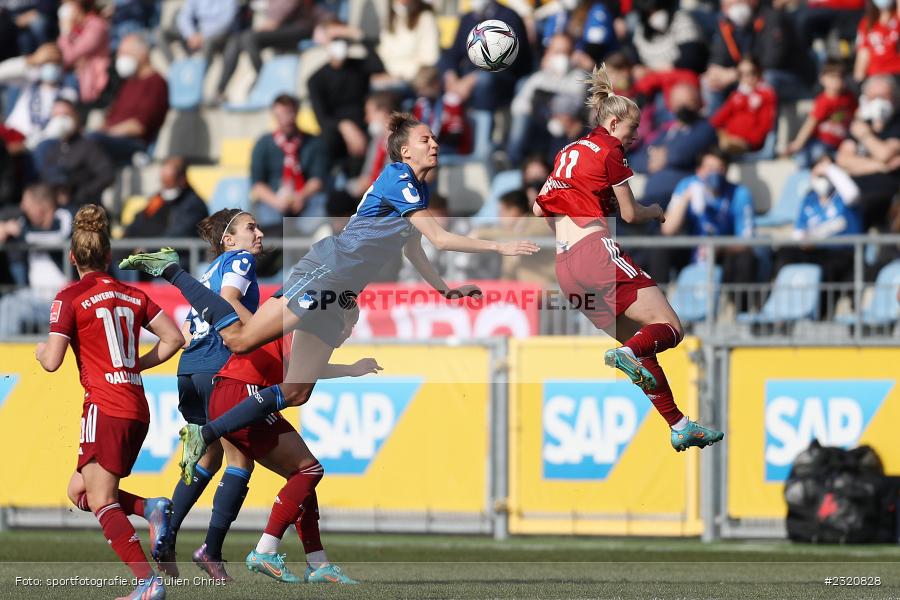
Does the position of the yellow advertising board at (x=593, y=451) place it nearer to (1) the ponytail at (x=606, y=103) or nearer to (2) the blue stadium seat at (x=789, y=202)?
(2) the blue stadium seat at (x=789, y=202)

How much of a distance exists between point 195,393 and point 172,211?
254 inches

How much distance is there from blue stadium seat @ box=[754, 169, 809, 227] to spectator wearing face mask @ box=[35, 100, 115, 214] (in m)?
7.40

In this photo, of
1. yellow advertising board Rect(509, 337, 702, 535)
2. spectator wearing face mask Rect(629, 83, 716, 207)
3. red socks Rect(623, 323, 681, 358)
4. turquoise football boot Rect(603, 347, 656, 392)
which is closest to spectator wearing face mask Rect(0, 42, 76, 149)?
spectator wearing face mask Rect(629, 83, 716, 207)

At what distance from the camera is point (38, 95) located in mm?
19719

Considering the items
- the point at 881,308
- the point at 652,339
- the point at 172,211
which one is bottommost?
the point at 652,339

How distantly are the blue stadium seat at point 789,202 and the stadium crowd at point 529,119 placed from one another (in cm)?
5

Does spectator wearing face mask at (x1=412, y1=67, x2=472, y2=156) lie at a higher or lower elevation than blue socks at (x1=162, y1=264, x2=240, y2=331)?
higher

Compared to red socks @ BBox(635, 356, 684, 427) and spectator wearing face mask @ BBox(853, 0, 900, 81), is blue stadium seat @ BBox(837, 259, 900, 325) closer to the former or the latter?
spectator wearing face mask @ BBox(853, 0, 900, 81)

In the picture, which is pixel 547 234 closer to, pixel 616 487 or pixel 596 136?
pixel 616 487

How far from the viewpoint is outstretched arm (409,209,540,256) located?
847 cm

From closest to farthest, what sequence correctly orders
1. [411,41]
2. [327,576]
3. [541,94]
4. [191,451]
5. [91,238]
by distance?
[91,238] → [191,451] → [327,576] → [541,94] → [411,41]

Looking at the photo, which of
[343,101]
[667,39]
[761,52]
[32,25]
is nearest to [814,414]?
[761,52]

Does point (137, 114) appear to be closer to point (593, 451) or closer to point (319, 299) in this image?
point (593, 451)

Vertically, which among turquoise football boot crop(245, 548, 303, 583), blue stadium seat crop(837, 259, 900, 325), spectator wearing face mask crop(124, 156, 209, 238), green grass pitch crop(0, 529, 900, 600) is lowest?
green grass pitch crop(0, 529, 900, 600)
